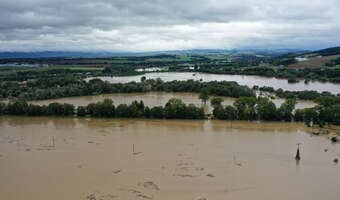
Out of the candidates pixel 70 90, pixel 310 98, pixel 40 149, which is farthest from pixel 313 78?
pixel 40 149

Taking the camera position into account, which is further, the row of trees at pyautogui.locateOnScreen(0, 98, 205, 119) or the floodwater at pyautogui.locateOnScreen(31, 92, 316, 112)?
the floodwater at pyautogui.locateOnScreen(31, 92, 316, 112)

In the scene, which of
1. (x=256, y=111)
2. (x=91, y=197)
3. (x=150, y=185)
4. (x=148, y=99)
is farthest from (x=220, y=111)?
(x=91, y=197)

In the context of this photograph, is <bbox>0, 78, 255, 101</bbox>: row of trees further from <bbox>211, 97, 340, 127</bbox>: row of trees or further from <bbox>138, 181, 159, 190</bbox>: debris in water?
<bbox>138, 181, 159, 190</bbox>: debris in water

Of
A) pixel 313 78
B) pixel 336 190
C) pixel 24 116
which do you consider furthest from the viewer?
pixel 313 78

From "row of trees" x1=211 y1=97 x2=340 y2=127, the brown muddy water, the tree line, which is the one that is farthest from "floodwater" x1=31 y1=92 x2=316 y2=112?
the brown muddy water

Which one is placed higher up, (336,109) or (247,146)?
(336,109)

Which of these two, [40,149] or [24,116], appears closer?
[40,149]

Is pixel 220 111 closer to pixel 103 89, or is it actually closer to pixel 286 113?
pixel 286 113

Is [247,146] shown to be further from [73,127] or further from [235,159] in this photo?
[73,127]
